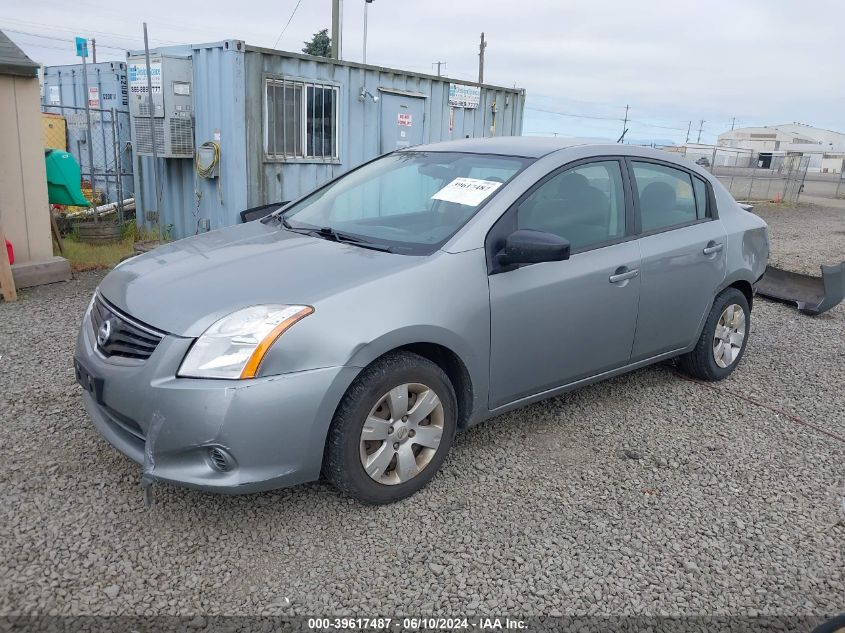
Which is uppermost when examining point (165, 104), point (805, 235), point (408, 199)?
point (165, 104)

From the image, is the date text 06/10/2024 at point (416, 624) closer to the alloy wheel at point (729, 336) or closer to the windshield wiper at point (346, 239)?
the windshield wiper at point (346, 239)

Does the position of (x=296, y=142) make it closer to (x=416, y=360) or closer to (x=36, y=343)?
(x=36, y=343)

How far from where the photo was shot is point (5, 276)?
629 centimetres

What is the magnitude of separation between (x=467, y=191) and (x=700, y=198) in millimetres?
1960

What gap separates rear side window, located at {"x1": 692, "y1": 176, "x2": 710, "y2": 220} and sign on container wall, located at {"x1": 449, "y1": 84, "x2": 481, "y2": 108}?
7.24 meters

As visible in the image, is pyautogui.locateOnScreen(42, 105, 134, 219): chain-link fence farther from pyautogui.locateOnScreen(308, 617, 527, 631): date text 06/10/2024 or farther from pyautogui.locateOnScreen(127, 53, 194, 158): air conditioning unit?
pyautogui.locateOnScreen(308, 617, 527, 631): date text 06/10/2024

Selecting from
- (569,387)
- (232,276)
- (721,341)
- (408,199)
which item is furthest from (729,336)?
(232,276)

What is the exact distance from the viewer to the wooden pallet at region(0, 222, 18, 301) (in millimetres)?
6262

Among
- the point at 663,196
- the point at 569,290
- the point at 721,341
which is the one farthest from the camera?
the point at 721,341

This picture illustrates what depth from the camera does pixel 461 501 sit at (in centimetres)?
328

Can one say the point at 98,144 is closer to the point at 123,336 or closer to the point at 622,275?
the point at 123,336

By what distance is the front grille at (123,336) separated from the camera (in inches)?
112

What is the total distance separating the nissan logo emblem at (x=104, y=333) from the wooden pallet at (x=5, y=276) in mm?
3949

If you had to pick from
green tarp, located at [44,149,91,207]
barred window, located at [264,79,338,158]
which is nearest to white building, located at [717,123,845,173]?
barred window, located at [264,79,338,158]
